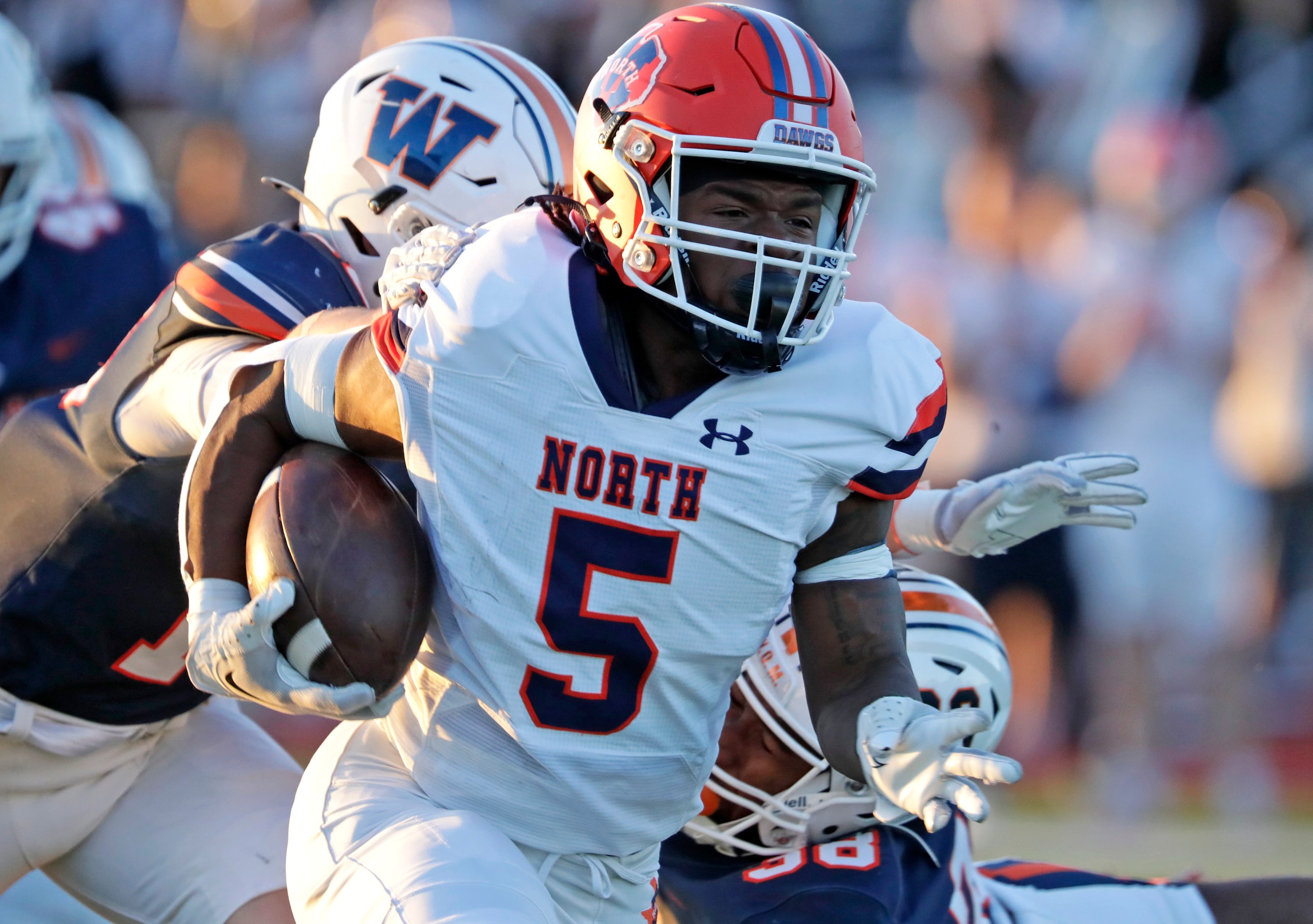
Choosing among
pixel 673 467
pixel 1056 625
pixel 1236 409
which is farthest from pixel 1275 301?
pixel 673 467

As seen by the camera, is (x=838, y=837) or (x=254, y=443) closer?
(x=254, y=443)

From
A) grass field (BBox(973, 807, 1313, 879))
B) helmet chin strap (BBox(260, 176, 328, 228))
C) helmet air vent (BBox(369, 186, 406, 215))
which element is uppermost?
helmet air vent (BBox(369, 186, 406, 215))

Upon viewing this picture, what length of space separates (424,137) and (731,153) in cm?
112

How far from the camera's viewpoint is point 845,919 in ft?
8.58

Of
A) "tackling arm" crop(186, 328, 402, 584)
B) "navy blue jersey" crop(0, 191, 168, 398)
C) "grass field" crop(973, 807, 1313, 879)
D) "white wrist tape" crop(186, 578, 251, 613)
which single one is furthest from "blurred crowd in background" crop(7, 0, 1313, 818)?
"white wrist tape" crop(186, 578, 251, 613)

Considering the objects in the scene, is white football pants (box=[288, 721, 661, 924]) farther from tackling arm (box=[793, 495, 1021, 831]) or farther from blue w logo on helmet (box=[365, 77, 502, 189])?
blue w logo on helmet (box=[365, 77, 502, 189])

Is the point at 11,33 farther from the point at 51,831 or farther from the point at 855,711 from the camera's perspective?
the point at 855,711

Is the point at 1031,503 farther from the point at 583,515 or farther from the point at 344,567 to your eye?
the point at 344,567

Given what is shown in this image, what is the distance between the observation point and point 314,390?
2.31m

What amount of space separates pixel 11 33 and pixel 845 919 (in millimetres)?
3696

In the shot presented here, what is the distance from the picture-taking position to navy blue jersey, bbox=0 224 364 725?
8.86 ft

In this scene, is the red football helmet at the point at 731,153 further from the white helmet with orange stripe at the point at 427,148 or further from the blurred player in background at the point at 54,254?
the blurred player in background at the point at 54,254

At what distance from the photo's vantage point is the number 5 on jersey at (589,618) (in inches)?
87.1

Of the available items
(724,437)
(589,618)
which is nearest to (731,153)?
(724,437)
